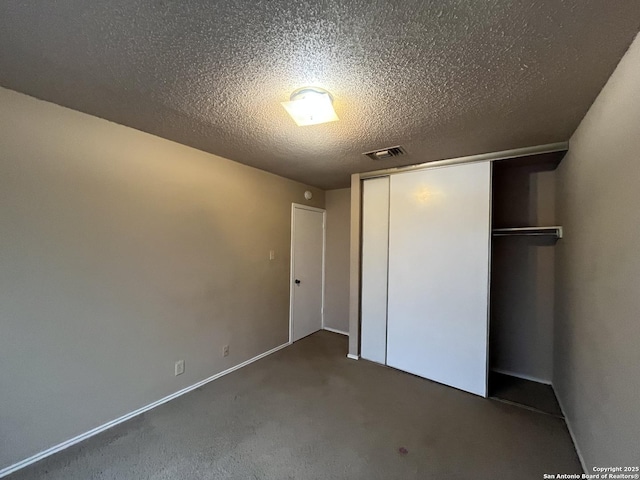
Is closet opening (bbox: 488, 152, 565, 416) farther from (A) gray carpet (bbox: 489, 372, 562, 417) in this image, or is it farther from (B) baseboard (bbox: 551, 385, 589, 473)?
(B) baseboard (bbox: 551, 385, 589, 473)

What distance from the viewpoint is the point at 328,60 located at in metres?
1.39

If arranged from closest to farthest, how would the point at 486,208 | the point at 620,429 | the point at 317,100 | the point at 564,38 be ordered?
the point at 564,38, the point at 620,429, the point at 317,100, the point at 486,208

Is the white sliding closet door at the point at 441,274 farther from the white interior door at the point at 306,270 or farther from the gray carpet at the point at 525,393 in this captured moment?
the white interior door at the point at 306,270

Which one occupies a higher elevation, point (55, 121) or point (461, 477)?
point (55, 121)

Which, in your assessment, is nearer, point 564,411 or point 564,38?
point 564,38

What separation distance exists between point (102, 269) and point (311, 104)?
6.58 feet

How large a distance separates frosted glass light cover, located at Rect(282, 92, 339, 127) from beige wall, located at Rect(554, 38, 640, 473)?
1444 mm

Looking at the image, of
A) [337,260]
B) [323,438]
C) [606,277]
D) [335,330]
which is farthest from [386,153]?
[335,330]

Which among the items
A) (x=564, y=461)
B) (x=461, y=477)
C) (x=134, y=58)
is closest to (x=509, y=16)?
(x=134, y=58)

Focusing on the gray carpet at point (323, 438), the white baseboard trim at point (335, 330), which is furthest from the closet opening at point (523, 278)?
the white baseboard trim at point (335, 330)

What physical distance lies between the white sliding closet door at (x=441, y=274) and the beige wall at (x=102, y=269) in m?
1.90

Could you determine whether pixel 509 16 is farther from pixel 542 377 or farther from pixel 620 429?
pixel 542 377

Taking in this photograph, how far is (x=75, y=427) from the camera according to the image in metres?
1.98

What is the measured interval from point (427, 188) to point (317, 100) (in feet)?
6.16
